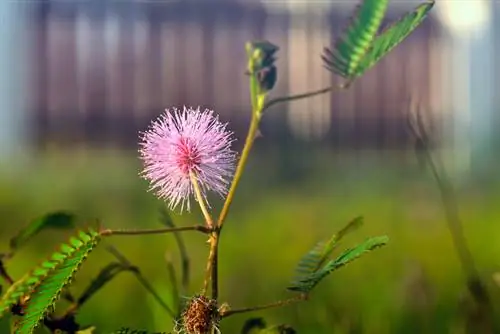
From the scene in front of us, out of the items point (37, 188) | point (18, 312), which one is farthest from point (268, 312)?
point (37, 188)

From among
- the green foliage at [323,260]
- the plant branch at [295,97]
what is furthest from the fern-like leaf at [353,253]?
the plant branch at [295,97]

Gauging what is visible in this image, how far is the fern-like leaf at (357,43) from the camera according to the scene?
2.25ft

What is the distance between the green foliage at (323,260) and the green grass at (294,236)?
16cm

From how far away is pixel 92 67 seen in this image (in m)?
5.52

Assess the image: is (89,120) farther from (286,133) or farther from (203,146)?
(203,146)

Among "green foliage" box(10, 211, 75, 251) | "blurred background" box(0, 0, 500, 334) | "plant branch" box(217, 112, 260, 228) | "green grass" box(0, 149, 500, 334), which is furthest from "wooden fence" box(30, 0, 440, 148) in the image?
"plant branch" box(217, 112, 260, 228)

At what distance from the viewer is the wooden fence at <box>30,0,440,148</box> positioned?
5328 mm

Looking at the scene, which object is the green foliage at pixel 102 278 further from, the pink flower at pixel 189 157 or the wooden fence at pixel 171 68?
the wooden fence at pixel 171 68

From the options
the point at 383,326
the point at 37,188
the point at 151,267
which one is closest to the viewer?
the point at 383,326

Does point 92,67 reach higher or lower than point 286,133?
higher

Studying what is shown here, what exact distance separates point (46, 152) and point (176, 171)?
459 cm

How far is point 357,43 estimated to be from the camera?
695 millimetres

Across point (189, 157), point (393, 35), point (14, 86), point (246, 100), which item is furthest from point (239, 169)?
point (14, 86)

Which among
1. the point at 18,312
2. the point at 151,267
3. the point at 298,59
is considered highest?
the point at 298,59
